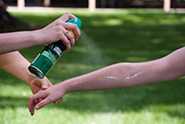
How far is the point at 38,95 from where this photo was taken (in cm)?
363

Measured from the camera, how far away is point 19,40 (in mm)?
3633

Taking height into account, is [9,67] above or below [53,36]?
below

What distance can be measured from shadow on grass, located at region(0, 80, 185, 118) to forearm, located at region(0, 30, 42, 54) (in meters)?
3.98

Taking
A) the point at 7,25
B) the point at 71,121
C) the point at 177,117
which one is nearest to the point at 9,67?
the point at 71,121

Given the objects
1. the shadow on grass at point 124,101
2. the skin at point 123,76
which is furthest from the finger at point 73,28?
the shadow on grass at point 124,101

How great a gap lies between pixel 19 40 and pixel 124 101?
4.62 meters

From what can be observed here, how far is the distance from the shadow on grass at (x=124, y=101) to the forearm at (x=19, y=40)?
3.98 metres

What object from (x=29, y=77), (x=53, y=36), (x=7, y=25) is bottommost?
(x=7, y=25)

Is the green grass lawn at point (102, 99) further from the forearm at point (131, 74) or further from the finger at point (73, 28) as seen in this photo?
the forearm at point (131, 74)

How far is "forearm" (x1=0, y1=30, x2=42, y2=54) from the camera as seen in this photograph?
143 inches

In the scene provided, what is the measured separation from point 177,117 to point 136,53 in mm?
6100

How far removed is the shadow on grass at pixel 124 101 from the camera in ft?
25.4

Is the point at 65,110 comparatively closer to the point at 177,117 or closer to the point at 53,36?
the point at 177,117

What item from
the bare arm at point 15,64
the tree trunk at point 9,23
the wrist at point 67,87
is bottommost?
the tree trunk at point 9,23
